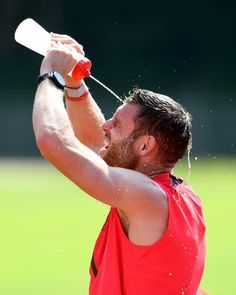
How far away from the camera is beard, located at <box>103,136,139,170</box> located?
395 centimetres

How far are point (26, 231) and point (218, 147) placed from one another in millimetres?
6889

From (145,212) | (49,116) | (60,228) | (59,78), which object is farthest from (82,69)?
(60,228)

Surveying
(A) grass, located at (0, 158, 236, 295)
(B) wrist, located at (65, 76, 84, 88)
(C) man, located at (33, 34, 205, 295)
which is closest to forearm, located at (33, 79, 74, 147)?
(C) man, located at (33, 34, 205, 295)

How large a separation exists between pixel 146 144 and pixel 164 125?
11 centimetres

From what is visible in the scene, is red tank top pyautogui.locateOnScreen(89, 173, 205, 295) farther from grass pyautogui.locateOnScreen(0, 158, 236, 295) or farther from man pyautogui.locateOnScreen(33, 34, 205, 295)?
grass pyautogui.locateOnScreen(0, 158, 236, 295)

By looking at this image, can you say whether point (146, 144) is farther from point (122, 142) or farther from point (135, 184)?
point (135, 184)

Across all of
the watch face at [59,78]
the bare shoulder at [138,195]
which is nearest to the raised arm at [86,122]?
the watch face at [59,78]

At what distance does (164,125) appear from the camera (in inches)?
154

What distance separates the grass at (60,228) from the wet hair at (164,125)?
365cm

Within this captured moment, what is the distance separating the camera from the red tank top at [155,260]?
373 centimetres

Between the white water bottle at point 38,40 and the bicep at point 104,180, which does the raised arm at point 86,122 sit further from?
the bicep at point 104,180

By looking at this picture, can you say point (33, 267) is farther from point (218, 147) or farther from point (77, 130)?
point (218, 147)

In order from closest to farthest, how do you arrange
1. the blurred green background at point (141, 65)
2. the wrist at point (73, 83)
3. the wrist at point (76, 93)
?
1. the wrist at point (73, 83)
2. the wrist at point (76, 93)
3. the blurred green background at point (141, 65)

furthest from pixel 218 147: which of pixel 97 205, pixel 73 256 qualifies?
pixel 73 256
